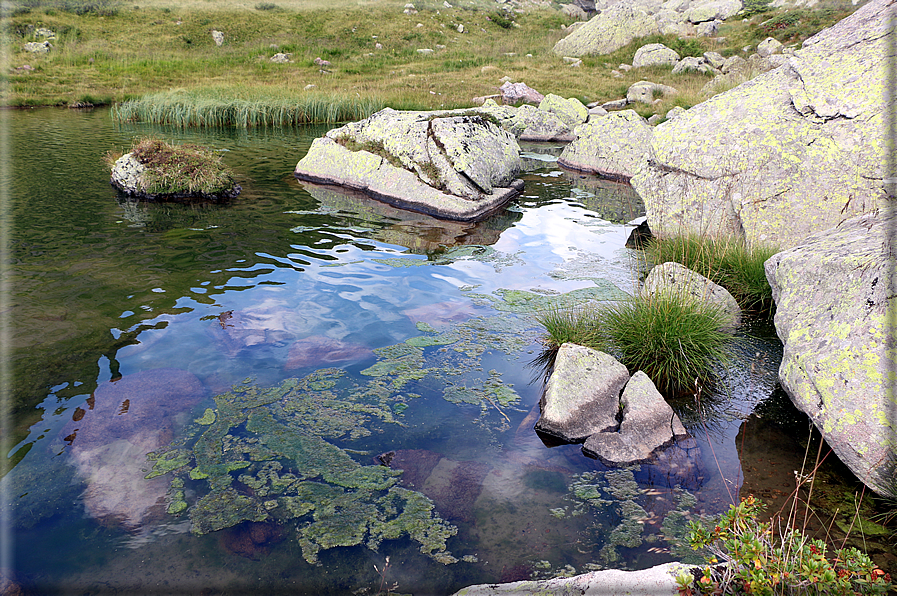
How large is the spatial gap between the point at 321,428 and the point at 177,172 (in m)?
10.7

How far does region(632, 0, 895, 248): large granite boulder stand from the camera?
7.78m

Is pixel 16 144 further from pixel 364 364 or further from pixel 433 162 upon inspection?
pixel 364 364

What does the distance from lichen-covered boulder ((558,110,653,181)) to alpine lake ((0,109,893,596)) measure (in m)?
8.04

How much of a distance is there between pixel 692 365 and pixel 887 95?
5.36 metres

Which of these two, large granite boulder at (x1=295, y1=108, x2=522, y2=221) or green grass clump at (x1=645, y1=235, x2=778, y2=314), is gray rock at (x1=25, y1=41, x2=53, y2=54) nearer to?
large granite boulder at (x1=295, y1=108, x2=522, y2=221)

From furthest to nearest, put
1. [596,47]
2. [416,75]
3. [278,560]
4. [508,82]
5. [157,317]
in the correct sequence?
[596,47], [416,75], [508,82], [157,317], [278,560]

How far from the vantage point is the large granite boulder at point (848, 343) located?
418cm

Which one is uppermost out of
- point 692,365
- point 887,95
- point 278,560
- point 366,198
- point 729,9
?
point 729,9

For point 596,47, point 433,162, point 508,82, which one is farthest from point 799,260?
point 596,47

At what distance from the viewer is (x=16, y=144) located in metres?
17.7

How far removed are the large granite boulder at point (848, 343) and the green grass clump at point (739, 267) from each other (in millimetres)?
2011

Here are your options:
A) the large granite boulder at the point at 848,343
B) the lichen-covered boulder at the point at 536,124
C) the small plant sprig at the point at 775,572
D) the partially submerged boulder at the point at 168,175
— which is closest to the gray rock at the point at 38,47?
the partially submerged boulder at the point at 168,175

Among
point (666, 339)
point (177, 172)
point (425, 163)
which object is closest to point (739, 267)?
point (666, 339)

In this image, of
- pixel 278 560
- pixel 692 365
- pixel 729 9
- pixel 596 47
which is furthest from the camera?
pixel 729 9
